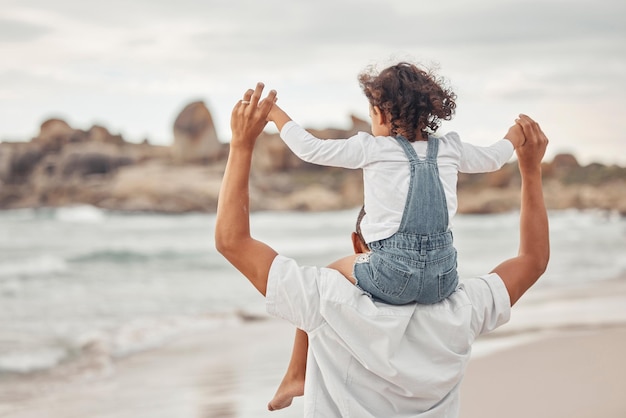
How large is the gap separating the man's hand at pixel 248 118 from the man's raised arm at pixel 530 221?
76cm

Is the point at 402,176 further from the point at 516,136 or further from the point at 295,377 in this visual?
the point at 295,377

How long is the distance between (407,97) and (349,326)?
1.92 ft

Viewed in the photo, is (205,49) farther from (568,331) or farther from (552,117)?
(568,331)

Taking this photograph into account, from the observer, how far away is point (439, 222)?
1890 mm

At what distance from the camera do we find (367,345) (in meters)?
1.84

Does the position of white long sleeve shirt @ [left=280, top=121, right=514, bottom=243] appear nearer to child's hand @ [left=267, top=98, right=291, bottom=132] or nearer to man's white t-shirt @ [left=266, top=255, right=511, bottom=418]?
child's hand @ [left=267, top=98, right=291, bottom=132]

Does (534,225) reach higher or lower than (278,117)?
lower

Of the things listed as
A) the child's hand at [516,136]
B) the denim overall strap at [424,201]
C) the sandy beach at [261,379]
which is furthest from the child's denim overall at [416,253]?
the sandy beach at [261,379]

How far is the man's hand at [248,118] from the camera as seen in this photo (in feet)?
6.45

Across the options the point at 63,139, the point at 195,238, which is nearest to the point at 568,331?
the point at 195,238

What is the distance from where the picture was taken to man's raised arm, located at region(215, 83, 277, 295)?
6.29ft

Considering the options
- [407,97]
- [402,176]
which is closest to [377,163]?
[402,176]

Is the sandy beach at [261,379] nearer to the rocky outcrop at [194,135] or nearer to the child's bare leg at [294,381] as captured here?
the child's bare leg at [294,381]

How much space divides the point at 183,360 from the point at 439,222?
356 cm
